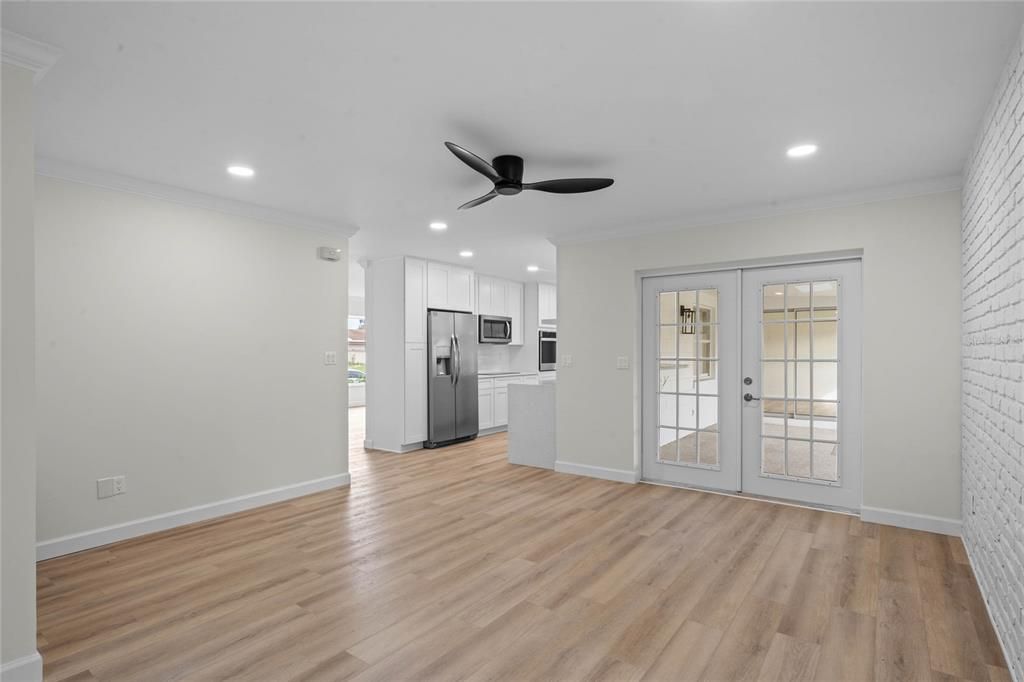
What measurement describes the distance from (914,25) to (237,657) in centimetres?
351

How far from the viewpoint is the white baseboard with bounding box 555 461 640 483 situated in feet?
16.7

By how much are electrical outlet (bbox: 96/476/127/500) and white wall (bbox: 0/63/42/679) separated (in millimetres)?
1596

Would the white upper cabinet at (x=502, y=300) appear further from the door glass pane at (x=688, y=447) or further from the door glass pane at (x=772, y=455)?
the door glass pane at (x=772, y=455)

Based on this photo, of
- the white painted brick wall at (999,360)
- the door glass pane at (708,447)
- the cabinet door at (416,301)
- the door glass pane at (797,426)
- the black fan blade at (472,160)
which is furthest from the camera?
the cabinet door at (416,301)

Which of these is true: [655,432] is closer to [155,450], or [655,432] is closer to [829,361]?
[829,361]

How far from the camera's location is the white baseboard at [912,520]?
3.64 metres

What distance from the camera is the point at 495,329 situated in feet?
26.0

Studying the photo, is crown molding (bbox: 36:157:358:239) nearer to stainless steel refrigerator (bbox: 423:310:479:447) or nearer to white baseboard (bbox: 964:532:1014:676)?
stainless steel refrigerator (bbox: 423:310:479:447)

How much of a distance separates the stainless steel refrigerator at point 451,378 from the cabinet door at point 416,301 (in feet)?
0.38

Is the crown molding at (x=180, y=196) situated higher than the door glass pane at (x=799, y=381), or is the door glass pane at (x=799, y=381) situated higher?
the crown molding at (x=180, y=196)

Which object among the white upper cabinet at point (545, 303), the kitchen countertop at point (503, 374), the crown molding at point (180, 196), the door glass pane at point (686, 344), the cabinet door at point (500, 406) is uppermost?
the crown molding at point (180, 196)

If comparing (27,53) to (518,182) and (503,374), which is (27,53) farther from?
(503,374)

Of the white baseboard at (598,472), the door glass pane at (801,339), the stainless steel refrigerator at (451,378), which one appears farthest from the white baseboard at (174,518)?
the door glass pane at (801,339)

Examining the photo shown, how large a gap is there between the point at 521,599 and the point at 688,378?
285cm
